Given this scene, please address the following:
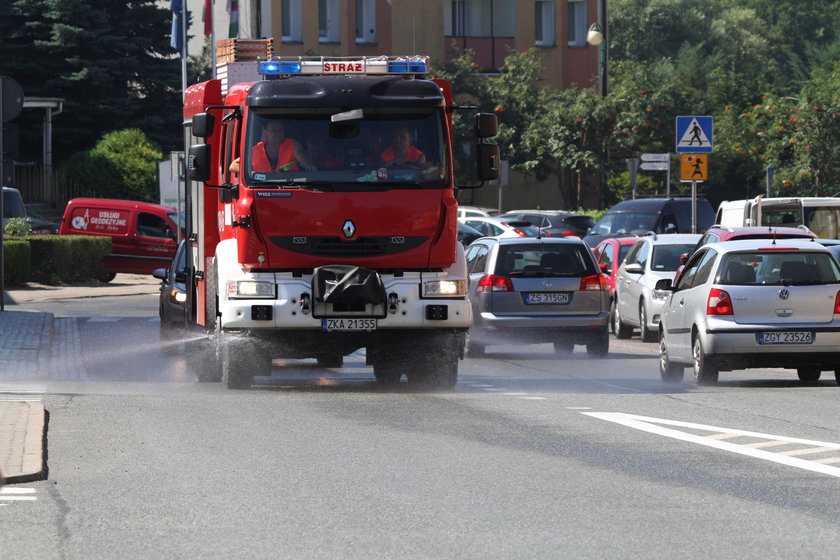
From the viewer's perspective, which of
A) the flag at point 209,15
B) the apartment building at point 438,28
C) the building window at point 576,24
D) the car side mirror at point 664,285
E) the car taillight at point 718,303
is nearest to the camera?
the car taillight at point 718,303

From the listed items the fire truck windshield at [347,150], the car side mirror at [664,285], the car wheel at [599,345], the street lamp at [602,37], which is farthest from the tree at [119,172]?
the fire truck windshield at [347,150]

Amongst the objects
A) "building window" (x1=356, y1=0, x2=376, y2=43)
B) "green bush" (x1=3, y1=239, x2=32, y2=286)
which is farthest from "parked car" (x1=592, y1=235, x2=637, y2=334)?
"building window" (x1=356, y1=0, x2=376, y2=43)

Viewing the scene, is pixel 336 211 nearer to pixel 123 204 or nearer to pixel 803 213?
pixel 803 213

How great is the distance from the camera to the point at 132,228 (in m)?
44.4

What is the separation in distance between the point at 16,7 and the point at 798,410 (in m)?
50.0

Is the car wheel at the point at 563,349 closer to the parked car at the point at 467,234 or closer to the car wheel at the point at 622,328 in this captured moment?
the car wheel at the point at 622,328

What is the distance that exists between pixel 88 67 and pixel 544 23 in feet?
Result: 60.8

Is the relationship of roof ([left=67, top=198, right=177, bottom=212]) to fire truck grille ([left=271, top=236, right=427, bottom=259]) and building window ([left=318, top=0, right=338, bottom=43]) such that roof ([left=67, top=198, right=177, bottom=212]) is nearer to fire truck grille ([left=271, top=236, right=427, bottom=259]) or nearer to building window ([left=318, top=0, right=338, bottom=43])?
building window ([left=318, top=0, right=338, bottom=43])

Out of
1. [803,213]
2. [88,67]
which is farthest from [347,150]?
[88,67]

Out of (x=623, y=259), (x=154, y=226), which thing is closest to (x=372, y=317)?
(x=623, y=259)

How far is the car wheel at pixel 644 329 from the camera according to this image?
24.7 metres

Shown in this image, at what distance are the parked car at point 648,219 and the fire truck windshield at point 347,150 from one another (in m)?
21.1

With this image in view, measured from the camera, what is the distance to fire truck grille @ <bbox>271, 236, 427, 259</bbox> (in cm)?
1546

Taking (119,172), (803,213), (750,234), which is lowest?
(750,234)
